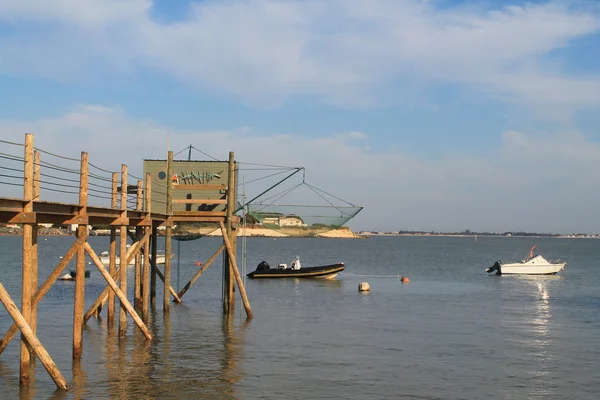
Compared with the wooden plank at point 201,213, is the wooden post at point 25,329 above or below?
below

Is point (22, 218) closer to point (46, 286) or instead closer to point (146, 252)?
point (46, 286)

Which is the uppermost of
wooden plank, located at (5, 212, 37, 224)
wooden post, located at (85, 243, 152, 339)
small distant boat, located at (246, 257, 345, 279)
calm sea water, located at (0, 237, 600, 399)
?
wooden plank, located at (5, 212, 37, 224)

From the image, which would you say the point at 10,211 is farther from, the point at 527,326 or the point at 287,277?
the point at 287,277

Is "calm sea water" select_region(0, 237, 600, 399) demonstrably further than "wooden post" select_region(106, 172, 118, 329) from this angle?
No

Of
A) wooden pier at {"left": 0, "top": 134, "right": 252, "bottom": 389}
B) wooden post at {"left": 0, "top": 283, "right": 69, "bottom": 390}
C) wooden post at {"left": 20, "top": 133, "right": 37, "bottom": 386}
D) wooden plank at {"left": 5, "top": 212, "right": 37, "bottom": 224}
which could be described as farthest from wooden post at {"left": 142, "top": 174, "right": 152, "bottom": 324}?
wooden post at {"left": 0, "top": 283, "right": 69, "bottom": 390}

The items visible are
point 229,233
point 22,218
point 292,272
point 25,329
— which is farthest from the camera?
point 292,272

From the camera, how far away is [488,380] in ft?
67.7

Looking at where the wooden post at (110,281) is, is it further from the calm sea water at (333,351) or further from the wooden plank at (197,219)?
the wooden plank at (197,219)

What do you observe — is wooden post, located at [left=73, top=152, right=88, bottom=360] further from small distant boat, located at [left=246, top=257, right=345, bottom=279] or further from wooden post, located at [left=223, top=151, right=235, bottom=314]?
small distant boat, located at [left=246, top=257, right=345, bottom=279]

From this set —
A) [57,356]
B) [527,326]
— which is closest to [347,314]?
[527,326]

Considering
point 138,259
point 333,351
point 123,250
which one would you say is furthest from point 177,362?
point 138,259

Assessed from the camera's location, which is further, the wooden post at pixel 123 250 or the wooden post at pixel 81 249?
the wooden post at pixel 123 250

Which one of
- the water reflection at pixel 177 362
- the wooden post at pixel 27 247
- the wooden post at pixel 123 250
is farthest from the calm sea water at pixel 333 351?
the wooden post at pixel 27 247

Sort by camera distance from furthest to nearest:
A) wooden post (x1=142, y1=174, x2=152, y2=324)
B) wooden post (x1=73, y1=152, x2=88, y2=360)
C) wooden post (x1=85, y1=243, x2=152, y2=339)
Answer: wooden post (x1=142, y1=174, x2=152, y2=324)
wooden post (x1=85, y1=243, x2=152, y2=339)
wooden post (x1=73, y1=152, x2=88, y2=360)
